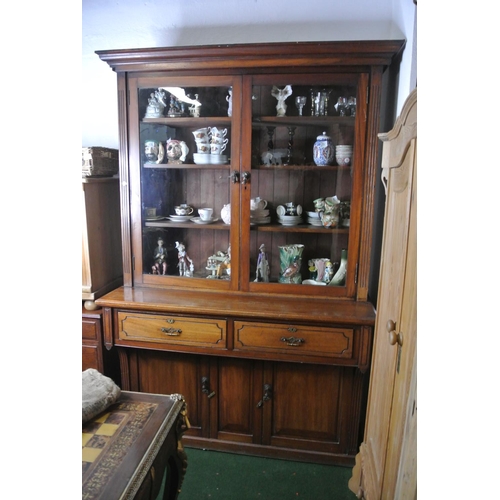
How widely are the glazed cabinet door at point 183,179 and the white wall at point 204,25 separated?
410 millimetres

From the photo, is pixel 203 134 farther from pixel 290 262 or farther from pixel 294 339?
pixel 294 339

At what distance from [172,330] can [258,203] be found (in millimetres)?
723

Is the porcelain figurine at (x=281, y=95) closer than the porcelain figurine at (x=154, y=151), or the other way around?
the porcelain figurine at (x=281, y=95)

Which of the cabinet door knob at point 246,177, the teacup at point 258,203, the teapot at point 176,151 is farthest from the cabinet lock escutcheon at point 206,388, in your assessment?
the teapot at point 176,151

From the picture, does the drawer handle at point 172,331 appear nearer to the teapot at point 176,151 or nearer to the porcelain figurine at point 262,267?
the porcelain figurine at point 262,267

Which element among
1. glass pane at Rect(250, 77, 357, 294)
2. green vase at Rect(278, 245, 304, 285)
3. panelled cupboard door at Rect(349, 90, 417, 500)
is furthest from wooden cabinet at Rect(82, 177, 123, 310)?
panelled cupboard door at Rect(349, 90, 417, 500)

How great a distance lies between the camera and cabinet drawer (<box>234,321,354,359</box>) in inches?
61.3

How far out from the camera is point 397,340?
3.21ft

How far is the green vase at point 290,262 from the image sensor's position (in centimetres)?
179

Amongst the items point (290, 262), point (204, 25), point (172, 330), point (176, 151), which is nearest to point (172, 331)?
point (172, 330)
